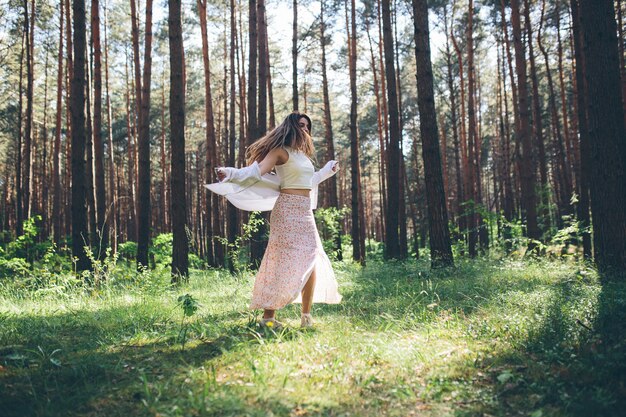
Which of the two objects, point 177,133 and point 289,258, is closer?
point 289,258

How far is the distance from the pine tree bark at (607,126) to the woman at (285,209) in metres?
4.47

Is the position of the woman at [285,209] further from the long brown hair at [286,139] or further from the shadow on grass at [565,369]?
the shadow on grass at [565,369]

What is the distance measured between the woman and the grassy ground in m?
0.38

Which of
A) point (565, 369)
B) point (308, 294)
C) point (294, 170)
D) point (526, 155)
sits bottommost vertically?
point (565, 369)

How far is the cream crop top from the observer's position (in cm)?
493

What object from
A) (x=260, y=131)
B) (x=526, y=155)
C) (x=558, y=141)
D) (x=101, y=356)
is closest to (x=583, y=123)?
(x=526, y=155)

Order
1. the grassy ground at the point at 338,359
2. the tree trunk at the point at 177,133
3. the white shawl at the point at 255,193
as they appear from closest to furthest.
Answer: the grassy ground at the point at 338,359
the white shawl at the point at 255,193
the tree trunk at the point at 177,133

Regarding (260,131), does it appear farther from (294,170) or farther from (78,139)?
(294,170)

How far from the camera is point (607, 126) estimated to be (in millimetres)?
6566

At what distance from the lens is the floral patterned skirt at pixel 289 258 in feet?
15.4

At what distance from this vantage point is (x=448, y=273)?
8328mm

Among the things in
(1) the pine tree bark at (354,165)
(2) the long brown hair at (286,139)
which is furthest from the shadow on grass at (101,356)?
(1) the pine tree bark at (354,165)

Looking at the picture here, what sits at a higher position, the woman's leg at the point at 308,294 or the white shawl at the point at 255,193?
the white shawl at the point at 255,193

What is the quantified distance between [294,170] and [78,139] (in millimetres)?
6047
